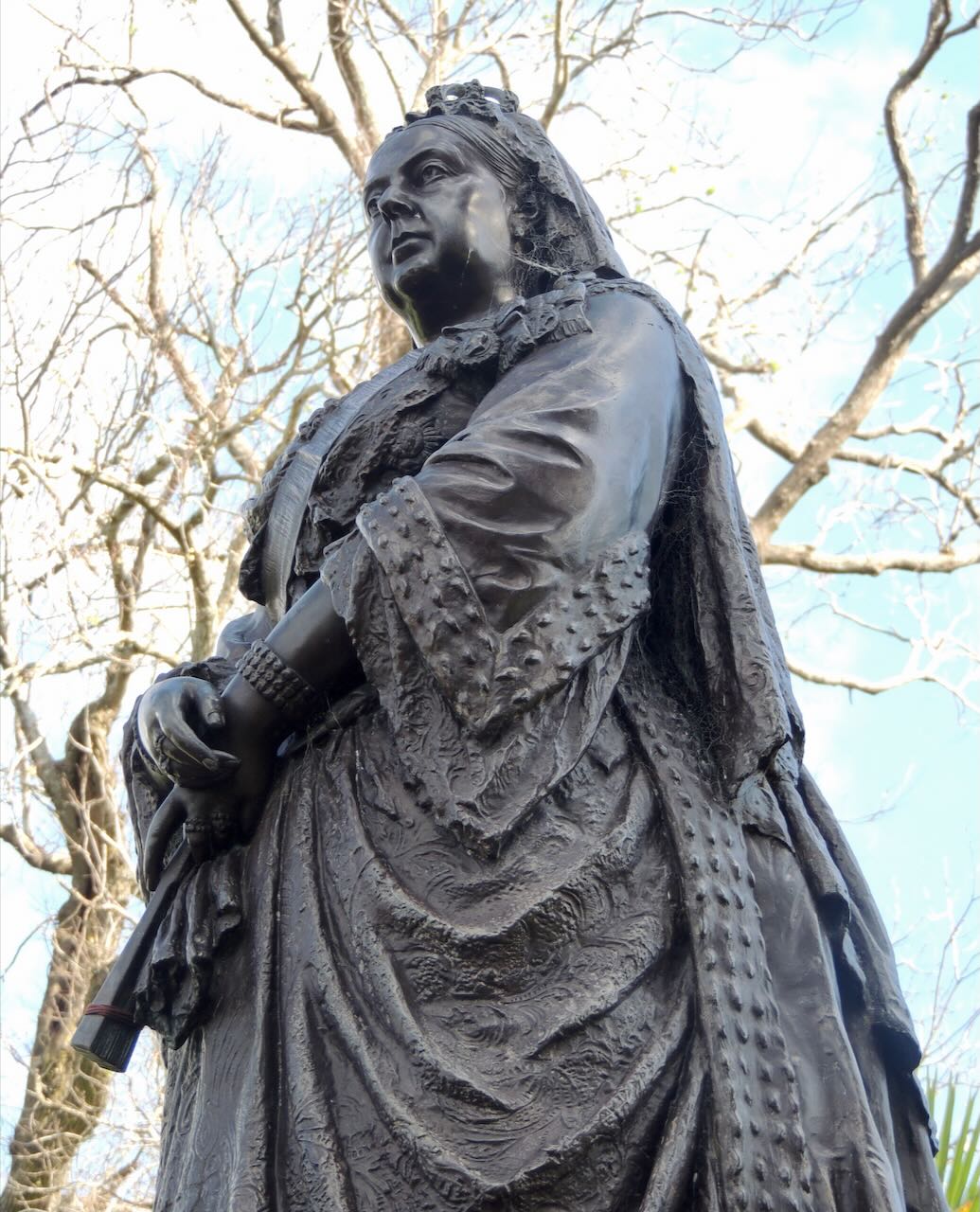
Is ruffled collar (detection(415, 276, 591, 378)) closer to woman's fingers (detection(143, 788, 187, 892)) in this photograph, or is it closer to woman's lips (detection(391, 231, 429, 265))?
woman's lips (detection(391, 231, 429, 265))

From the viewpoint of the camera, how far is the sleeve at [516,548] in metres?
2.55

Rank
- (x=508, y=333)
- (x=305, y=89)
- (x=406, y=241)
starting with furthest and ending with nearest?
1. (x=305, y=89)
2. (x=406, y=241)
3. (x=508, y=333)

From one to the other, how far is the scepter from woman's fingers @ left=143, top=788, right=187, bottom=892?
0.11ft

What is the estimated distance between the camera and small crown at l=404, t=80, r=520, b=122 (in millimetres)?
3514

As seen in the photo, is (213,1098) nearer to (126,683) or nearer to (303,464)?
(303,464)

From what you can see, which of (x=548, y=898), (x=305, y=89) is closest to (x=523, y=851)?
(x=548, y=898)

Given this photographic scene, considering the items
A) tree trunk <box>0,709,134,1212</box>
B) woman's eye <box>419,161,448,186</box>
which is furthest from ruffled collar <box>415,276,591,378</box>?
tree trunk <box>0,709,134,1212</box>

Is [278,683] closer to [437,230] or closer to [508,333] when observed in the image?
[508,333]

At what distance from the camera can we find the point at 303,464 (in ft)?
10.6

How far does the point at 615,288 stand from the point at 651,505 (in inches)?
19.9

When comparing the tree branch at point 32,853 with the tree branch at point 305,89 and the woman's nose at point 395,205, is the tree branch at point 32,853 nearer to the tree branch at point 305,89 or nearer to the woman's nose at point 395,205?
the tree branch at point 305,89

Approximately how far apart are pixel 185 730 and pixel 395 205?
1.23 m

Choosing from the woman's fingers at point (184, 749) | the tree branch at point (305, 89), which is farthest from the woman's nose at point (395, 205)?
the tree branch at point (305, 89)

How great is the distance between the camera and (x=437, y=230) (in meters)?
3.36
